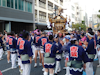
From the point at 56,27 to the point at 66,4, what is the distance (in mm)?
35798

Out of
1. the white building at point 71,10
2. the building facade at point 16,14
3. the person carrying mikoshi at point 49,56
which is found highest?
the white building at point 71,10

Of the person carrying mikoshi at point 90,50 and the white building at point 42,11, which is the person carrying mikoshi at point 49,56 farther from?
the white building at point 42,11

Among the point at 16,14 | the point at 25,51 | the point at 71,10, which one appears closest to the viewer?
the point at 25,51

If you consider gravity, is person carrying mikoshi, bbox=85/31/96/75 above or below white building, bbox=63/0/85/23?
below

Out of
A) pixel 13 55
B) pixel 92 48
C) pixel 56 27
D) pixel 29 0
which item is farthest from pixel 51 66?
pixel 29 0

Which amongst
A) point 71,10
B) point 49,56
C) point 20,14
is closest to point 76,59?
point 49,56

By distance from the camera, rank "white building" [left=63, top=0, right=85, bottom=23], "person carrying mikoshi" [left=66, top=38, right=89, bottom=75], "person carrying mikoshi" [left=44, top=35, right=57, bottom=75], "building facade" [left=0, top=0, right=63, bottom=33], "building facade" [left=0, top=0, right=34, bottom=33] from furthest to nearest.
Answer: "white building" [left=63, top=0, right=85, bottom=23], "building facade" [left=0, top=0, right=63, bottom=33], "building facade" [left=0, top=0, right=34, bottom=33], "person carrying mikoshi" [left=44, top=35, right=57, bottom=75], "person carrying mikoshi" [left=66, top=38, right=89, bottom=75]

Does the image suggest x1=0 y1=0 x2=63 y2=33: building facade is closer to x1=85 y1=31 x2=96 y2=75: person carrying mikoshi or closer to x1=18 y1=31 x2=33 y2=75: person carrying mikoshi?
x1=18 y1=31 x2=33 y2=75: person carrying mikoshi

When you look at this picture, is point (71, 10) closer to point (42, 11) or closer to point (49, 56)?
point (42, 11)

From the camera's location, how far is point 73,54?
353cm

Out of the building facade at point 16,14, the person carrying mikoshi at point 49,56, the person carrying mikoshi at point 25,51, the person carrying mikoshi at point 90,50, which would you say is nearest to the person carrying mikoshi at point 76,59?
the person carrying mikoshi at point 49,56

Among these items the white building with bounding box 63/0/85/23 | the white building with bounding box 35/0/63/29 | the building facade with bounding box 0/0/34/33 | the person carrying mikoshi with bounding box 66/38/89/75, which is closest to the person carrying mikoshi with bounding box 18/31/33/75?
the person carrying mikoshi with bounding box 66/38/89/75

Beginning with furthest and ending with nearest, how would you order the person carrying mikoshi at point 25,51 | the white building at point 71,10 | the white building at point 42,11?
the white building at point 71,10, the white building at point 42,11, the person carrying mikoshi at point 25,51

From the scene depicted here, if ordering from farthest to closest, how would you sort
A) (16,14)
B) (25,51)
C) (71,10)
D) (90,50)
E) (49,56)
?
1. (71,10)
2. (16,14)
3. (90,50)
4. (25,51)
5. (49,56)
